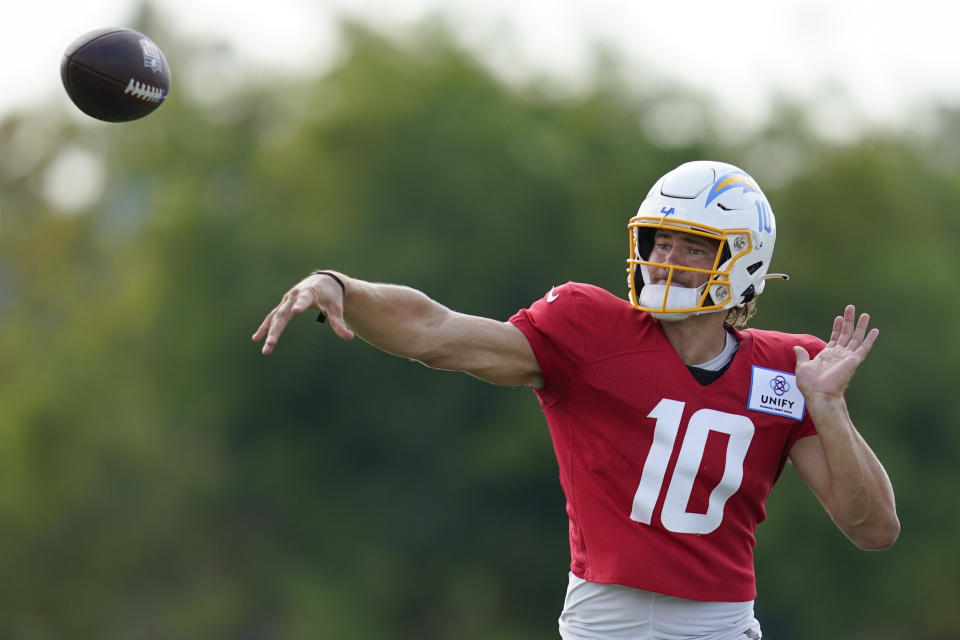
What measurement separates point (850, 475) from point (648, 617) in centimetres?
78

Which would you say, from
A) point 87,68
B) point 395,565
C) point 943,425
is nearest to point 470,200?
point 395,565

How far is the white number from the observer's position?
4457 mm

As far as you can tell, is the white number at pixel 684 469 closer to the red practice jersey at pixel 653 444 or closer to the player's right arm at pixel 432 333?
the red practice jersey at pixel 653 444

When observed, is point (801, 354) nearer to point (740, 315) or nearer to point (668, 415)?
point (740, 315)

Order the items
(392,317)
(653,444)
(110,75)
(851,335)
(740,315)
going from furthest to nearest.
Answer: (110,75), (740,315), (851,335), (653,444), (392,317)

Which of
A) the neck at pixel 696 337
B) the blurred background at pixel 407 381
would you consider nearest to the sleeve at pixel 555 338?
the neck at pixel 696 337

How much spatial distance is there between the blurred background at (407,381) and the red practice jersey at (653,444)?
15871mm

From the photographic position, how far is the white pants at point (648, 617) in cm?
444

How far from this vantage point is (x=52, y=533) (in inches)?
827

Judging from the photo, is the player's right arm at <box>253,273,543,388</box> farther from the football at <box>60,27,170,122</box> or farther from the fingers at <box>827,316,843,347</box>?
the football at <box>60,27,170,122</box>

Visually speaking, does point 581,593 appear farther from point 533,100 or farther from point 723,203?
point 533,100

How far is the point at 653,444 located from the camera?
177 inches

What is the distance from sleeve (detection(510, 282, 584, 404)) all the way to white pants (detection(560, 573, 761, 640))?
0.67 meters

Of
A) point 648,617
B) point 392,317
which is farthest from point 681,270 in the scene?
point 648,617
